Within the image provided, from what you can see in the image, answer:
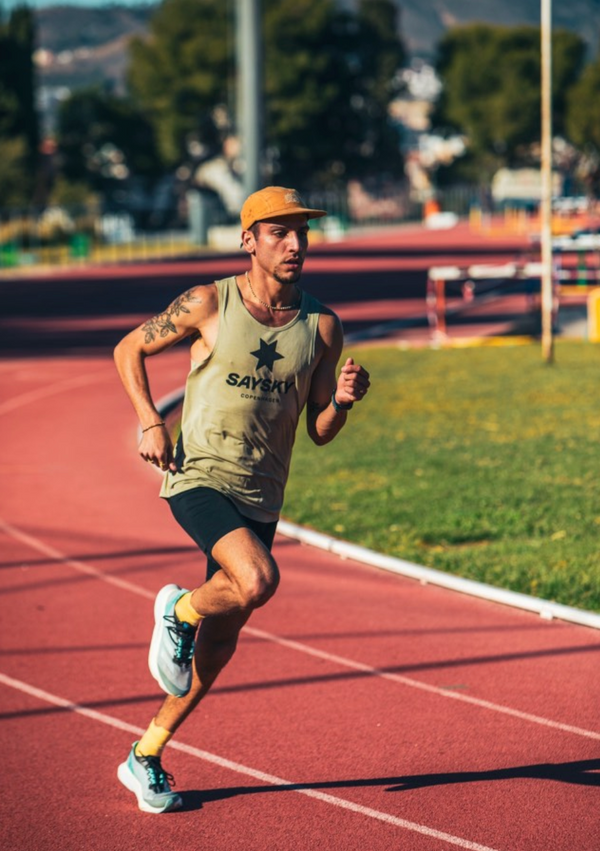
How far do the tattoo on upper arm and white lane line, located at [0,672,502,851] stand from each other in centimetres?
188

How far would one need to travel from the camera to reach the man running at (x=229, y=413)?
17.4 feet

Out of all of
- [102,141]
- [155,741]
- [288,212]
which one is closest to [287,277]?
[288,212]

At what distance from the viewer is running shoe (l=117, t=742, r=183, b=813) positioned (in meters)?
5.51

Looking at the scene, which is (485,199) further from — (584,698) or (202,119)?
(584,698)

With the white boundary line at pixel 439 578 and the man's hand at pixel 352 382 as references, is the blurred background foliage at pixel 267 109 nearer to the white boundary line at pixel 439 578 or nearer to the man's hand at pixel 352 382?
the white boundary line at pixel 439 578

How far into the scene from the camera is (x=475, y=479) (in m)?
12.1

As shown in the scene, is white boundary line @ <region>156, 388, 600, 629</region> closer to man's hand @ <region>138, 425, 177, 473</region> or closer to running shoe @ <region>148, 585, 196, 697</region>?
running shoe @ <region>148, 585, 196, 697</region>

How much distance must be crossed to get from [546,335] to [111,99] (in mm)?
71809

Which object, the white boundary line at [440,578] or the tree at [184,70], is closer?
the white boundary line at [440,578]

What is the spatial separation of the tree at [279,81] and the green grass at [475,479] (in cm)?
6807

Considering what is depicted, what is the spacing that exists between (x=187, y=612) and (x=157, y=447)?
624mm

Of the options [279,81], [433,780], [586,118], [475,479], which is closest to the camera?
[433,780]

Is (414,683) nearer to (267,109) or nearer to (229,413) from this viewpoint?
(229,413)

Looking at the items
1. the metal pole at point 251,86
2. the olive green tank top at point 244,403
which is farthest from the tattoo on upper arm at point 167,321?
the metal pole at point 251,86
